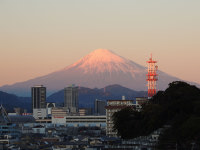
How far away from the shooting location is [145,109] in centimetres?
7856

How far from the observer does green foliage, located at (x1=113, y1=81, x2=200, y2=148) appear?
59.3 m

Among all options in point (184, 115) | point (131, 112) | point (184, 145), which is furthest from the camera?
point (131, 112)

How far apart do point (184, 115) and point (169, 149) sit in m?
4.76

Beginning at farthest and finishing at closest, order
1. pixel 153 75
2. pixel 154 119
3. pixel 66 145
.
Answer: pixel 153 75 < pixel 66 145 < pixel 154 119

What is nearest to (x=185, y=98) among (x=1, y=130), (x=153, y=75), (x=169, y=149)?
(x=169, y=149)

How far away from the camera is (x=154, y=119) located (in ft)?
233

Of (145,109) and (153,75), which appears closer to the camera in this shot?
(145,109)

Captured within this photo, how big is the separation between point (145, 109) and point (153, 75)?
125 ft

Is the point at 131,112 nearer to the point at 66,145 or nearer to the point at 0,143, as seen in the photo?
the point at 66,145

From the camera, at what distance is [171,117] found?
7062cm

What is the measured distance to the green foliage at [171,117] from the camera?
195 ft

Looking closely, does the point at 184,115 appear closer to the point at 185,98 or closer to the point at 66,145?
the point at 185,98

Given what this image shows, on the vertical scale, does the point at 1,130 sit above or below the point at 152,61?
below

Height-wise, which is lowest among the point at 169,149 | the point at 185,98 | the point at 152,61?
the point at 169,149
